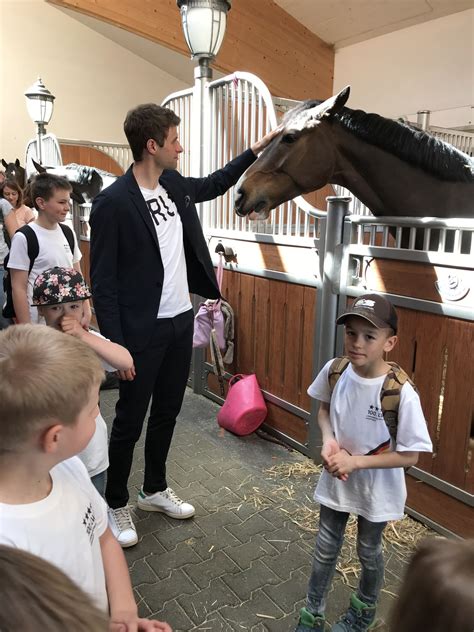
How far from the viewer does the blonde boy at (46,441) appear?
2.68 feet

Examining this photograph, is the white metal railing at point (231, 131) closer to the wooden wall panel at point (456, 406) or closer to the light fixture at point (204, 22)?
the light fixture at point (204, 22)

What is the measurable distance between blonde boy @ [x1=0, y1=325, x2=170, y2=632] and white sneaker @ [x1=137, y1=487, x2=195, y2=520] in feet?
4.39

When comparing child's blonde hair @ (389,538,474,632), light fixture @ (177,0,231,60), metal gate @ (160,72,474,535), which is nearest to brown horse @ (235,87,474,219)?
metal gate @ (160,72,474,535)

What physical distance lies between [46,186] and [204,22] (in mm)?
1474

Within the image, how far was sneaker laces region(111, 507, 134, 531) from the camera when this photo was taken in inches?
83.1

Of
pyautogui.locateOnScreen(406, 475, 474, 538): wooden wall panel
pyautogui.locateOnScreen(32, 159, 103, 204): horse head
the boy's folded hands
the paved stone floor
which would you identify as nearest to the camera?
the boy's folded hands

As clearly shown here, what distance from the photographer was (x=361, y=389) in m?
1.47

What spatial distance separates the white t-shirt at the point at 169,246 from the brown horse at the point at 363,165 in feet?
1.57

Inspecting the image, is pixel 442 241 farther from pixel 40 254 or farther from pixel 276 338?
pixel 40 254

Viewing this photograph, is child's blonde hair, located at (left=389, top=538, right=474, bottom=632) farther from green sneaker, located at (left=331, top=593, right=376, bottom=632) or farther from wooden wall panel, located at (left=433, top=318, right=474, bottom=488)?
wooden wall panel, located at (left=433, top=318, right=474, bottom=488)

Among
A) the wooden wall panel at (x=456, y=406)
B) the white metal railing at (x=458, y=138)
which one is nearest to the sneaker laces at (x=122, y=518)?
the wooden wall panel at (x=456, y=406)

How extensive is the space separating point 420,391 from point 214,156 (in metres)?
2.20

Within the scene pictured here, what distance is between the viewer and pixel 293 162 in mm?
2309

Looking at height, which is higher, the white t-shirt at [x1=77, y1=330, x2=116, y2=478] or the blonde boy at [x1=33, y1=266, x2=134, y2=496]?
the blonde boy at [x1=33, y1=266, x2=134, y2=496]
